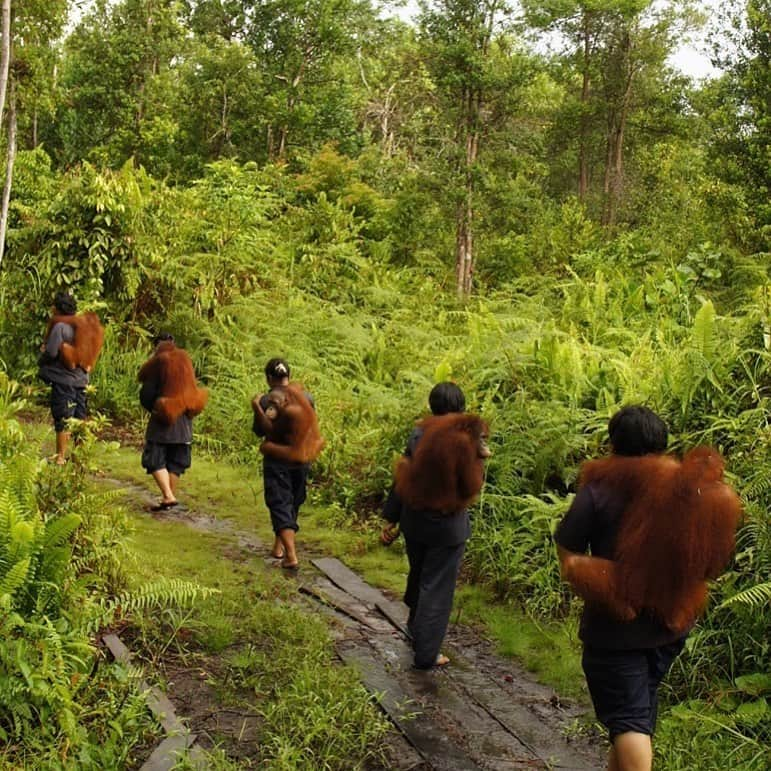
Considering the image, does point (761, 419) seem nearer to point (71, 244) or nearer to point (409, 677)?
point (409, 677)

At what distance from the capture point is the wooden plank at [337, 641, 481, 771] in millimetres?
4555

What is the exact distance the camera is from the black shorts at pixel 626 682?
372 cm

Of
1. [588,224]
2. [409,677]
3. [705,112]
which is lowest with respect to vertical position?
[409,677]

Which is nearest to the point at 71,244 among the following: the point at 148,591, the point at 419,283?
the point at 419,283

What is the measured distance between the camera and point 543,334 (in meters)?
9.28

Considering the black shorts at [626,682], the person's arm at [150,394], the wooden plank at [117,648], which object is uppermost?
the person's arm at [150,394]

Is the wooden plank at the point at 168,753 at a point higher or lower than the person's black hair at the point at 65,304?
lower

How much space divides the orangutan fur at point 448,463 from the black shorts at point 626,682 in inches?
69.3

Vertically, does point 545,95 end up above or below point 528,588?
above

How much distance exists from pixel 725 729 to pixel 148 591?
130 inches

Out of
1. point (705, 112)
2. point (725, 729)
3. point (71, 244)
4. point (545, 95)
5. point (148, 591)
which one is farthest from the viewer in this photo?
point (545, 95)

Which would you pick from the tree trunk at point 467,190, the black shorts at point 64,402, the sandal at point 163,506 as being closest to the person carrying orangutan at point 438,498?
the sandal at point 163,506

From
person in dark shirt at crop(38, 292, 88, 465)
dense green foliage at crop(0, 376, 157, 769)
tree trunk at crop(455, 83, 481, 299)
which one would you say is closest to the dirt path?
dense green foliage at crop(0, 376, 157, 769)

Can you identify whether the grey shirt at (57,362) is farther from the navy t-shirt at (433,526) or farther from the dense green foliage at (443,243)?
the navy t-shirt at (433,526)
